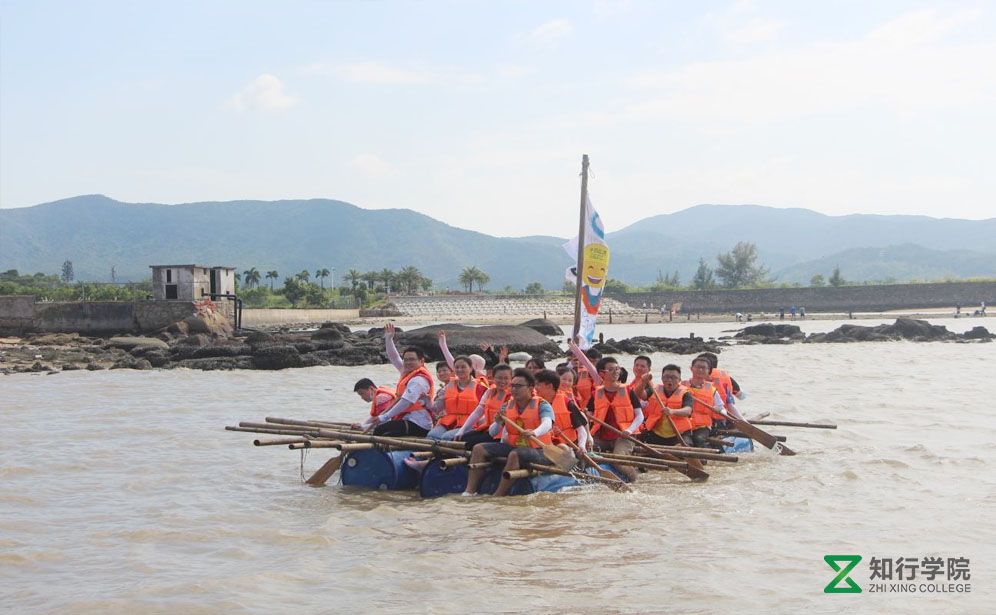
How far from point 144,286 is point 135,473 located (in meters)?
56.4

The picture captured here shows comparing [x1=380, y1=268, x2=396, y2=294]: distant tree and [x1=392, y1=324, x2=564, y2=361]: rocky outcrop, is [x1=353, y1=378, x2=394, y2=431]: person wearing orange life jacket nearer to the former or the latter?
[x1=392, y1=324, x2=564, y2=361]: rocky outcrop

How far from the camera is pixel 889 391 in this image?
78.8 ft

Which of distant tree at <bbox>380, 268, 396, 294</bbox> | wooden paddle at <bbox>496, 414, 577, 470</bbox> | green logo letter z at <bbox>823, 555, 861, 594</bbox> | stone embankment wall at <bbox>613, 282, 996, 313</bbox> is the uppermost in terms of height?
distant tree at <bbox>380, 268, 396, 294</bbox>

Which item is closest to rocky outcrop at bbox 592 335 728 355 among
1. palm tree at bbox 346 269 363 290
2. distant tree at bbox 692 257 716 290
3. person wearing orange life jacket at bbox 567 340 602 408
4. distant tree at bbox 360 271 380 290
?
person wearing orange life jacket at bbox 567 340 602 408

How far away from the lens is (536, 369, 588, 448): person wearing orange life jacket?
35.0 feet

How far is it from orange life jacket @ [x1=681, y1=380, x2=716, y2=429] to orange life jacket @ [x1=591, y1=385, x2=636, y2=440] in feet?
4.72

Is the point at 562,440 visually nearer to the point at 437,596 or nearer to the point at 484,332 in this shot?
the point at 437,596

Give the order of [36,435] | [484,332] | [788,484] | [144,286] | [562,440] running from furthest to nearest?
[144,286], [484,332], [36,435], [788,484], [562,440]

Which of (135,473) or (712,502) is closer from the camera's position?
(712,502)

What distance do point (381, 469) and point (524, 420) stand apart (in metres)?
1.89

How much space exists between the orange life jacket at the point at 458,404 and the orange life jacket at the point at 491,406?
0.32 metres

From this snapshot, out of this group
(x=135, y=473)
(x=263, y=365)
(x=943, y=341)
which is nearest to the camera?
(x=135, y=473)

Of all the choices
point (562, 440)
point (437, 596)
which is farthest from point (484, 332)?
point (437, 596)

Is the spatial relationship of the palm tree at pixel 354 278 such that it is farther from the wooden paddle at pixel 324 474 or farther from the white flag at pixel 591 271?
the wooden paddle at pixel 324 474
